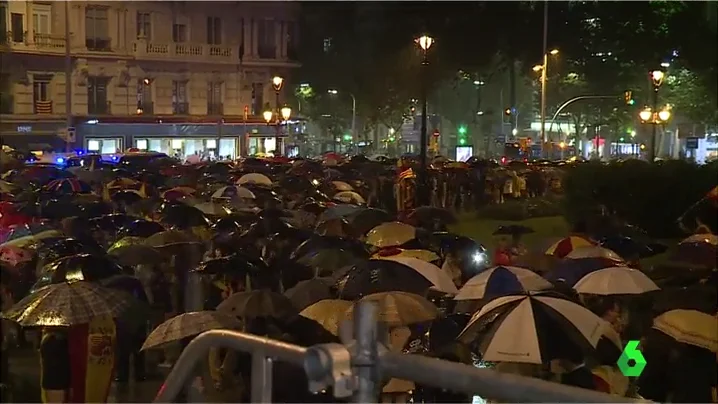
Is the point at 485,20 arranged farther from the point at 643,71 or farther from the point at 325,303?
the point at 325,303

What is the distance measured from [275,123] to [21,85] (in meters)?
13.1

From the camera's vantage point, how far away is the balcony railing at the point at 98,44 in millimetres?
47263

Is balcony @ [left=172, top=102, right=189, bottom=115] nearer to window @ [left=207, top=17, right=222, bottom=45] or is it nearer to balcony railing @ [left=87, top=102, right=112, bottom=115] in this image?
window @ [left=207, top=17, right=222, bottom=45]

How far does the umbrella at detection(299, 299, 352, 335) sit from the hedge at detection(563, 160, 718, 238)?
46.1 feet

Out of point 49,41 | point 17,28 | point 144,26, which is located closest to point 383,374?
point 17,28

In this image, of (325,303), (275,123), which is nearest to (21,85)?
(275,123)

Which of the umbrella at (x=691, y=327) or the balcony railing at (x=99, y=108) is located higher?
the balcony railing at (x=99, y=108)

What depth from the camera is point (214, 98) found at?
53.4 meters

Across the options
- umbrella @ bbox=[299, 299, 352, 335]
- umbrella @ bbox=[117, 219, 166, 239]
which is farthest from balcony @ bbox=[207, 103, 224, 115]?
umbrella @ bbox=[299, 299, 352, 335]

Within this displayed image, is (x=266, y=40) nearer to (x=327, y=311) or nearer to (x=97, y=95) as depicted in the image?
(x=97, y=95)

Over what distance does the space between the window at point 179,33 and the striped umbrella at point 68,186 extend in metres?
29.9

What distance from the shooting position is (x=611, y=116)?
71625 mm

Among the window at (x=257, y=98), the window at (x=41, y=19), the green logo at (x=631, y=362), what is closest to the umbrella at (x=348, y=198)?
the green logo at (x=631, y=362)

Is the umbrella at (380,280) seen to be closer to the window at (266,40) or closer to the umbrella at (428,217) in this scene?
the umbrella at (428,217)
